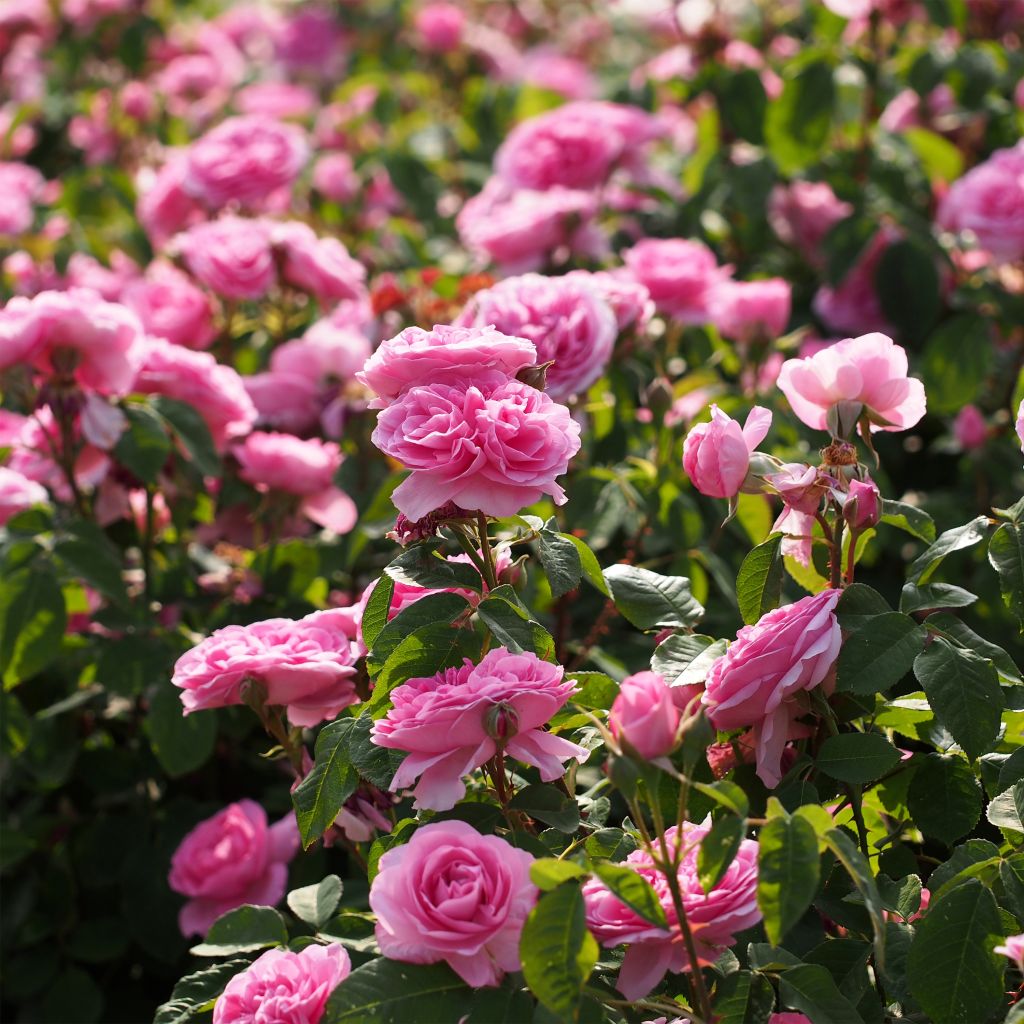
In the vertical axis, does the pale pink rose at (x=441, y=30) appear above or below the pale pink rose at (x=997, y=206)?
below

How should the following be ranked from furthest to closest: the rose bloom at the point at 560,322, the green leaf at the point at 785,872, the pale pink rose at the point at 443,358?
the rose bloom at the point at 560,322
the pale pink rose at the point at 443,358
the green leaf at the point at 785,872

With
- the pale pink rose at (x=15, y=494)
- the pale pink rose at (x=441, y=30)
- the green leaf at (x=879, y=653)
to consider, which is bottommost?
the pale pink rose at (x=441, y=30)

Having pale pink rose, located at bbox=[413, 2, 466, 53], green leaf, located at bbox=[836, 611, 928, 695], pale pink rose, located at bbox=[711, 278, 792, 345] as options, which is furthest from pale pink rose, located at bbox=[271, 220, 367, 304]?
pale pink rose, located at bbox=[413, 2, 466, 53]

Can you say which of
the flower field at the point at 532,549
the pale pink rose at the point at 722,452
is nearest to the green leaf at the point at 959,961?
the flower field at the point at 532,549

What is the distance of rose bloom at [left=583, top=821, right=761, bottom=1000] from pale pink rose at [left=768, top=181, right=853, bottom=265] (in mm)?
1904

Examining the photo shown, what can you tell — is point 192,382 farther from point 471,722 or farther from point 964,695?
point 964,695

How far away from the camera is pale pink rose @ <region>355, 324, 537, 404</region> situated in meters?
1.19

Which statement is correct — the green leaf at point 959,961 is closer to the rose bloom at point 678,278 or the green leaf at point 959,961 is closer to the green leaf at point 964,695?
the green leaf at point 964,695

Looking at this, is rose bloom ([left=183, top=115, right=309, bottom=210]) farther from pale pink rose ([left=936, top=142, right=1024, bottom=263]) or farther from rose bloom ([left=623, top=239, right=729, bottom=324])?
pale pink rose ([left=936, top=142, right=1024, bottom=263])

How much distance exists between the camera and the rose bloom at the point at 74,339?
1.73 meters

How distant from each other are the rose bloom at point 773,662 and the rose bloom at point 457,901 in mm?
219

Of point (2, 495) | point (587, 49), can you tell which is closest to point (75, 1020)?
point (2, 495)

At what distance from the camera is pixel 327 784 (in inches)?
48.7

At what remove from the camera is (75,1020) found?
1.92 meters
